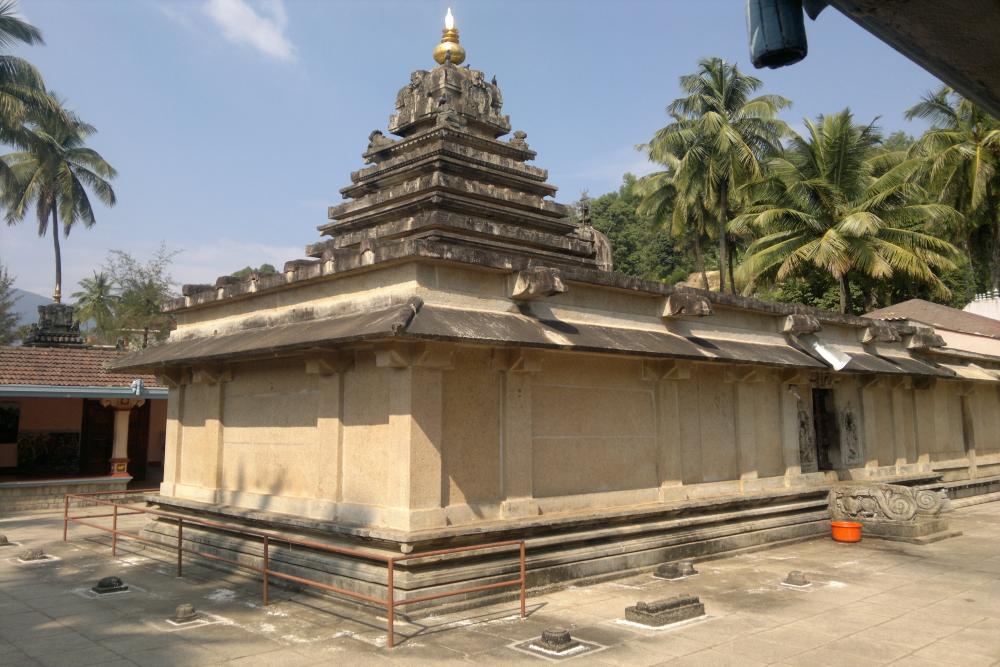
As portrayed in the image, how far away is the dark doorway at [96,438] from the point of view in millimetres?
23516

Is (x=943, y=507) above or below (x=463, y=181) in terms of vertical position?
below

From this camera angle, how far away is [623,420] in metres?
11.6

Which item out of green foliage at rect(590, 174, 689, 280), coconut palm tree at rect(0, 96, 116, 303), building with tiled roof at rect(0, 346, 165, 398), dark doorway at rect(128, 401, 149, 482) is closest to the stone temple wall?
building with tiled roof at rect(0, 346, 165, 398)

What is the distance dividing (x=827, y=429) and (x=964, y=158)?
1928 centimetres

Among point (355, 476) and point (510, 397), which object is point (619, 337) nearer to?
point (510, 397)

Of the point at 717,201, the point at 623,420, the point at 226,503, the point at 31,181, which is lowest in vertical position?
the point at 226,503

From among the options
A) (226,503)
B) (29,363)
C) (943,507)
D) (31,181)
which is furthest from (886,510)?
(31,181)

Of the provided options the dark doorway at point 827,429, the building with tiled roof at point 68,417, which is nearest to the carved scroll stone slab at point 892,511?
the dark doorway at point 827,429

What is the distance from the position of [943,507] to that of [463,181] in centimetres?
1144

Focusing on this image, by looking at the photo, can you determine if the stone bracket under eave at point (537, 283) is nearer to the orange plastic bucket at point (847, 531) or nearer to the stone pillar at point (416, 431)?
the stone pillar at point (416, 431)

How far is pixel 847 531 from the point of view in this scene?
45.4ft

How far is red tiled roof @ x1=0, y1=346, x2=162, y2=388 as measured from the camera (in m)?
19.5

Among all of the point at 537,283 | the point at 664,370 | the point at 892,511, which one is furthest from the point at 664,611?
the point at 892,511

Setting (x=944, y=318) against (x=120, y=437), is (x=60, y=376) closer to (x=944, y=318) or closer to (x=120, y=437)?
(x=120, y=437)
